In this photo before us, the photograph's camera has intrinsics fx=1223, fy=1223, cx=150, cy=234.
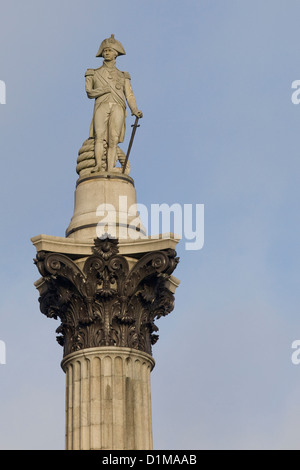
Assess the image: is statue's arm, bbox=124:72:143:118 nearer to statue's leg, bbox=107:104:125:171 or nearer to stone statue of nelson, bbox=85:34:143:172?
stone statue of nelson, bbox=85:34:143:172

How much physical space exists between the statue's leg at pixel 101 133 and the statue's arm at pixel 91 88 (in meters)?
0.50

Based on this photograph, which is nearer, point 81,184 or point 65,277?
point 65,277

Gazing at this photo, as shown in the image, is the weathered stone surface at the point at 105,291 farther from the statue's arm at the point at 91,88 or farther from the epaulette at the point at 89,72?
the epaulette at the point at 89,72

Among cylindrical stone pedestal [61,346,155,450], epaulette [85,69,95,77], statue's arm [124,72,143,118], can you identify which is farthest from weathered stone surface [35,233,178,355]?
epaulette [85,69,95,77]

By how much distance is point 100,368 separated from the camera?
38938 millimetres

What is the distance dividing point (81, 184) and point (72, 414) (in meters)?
8.50

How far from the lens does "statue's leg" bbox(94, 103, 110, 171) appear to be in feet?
142

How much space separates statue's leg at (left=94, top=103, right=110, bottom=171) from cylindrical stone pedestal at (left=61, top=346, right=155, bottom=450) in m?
7.44

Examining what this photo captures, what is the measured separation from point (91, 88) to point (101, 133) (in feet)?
6.37

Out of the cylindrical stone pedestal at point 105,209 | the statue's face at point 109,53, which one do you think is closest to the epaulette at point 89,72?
the statue's face at point 109,53

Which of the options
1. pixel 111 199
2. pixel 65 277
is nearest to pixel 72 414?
pixel 65 277

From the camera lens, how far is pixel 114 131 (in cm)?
4353

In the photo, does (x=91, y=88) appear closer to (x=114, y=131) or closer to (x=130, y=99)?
(x=130, y=99)
